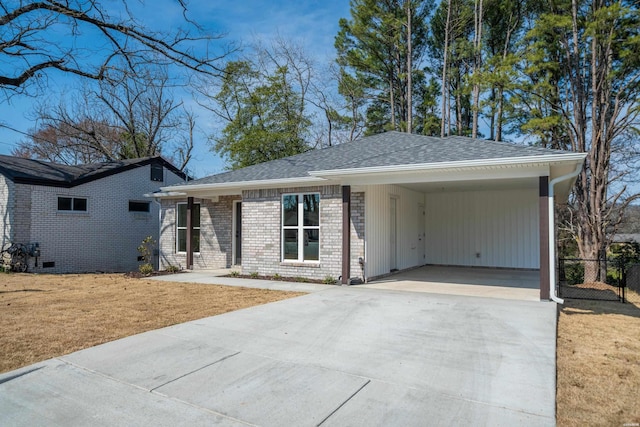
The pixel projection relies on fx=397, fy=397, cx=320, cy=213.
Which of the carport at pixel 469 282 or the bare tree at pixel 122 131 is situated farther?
the bare tree at pixel 122 131

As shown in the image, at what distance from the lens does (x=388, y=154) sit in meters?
9.61

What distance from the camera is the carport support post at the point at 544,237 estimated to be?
7145 mm

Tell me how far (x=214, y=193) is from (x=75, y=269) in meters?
6.97

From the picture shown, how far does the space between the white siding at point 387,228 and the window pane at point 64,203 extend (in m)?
11.7

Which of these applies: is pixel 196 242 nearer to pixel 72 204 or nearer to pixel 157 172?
pixel 72 204

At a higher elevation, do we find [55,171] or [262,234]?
[55,171]

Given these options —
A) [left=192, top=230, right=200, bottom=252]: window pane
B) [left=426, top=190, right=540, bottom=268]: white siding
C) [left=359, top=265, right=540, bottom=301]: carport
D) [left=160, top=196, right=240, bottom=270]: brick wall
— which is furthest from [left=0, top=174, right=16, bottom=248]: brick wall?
[left=426, top=190, right=540, bottom=268]: white siding

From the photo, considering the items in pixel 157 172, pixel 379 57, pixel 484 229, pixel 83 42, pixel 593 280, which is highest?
pixel 379 57

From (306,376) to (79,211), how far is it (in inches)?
572

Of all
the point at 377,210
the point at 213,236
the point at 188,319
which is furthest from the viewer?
the point at 213,236

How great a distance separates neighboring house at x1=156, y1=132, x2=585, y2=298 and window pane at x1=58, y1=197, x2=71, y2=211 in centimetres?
390

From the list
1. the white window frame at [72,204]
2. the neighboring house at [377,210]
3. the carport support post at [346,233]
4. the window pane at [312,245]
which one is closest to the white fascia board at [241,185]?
the neighboring house at [377,210]

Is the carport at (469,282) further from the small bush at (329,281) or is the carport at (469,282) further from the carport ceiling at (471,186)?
the carport ceiling at (471,186)

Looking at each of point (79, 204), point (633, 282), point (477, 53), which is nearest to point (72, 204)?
point (79, 204)
